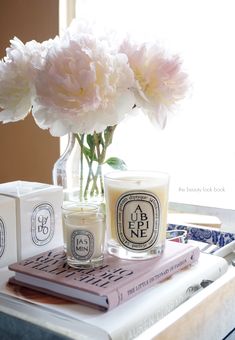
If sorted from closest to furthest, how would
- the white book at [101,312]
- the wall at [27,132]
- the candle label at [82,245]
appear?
the white book at [101,312], the candle label at [82,245], the wall at [27,132]

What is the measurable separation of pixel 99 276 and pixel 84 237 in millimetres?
64

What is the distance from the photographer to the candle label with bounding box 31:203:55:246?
0.74 meters

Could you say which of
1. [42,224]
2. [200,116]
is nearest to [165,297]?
[42,224]

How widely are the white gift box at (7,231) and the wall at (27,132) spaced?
1.20 meters

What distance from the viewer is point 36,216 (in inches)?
29.3

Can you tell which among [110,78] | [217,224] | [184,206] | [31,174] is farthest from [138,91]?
[31,174]

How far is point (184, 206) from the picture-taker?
1.42 m

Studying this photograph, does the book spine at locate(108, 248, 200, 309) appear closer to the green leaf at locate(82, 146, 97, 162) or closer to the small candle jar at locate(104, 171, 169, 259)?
the small candle jar at locate(104, 171, 169, 259)

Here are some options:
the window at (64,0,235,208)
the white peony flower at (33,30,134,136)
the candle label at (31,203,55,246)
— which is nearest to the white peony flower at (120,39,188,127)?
the white peony flower at (33,30,134,136)

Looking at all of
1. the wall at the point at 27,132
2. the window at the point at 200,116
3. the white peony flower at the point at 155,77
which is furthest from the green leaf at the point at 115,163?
the wall at the point at 27,132

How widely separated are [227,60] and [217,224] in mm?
641

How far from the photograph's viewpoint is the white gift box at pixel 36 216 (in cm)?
73

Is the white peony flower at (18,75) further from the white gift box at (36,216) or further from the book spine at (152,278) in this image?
the book spine at (152,278)

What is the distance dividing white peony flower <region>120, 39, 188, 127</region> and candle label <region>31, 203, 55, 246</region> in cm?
24
